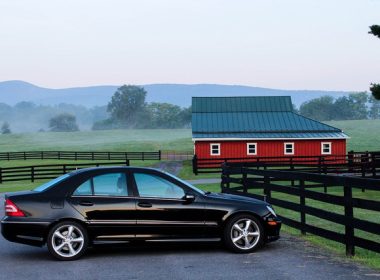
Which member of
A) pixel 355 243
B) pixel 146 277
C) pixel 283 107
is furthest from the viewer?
pixel 283 107

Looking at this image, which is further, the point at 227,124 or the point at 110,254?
the point at 227,124

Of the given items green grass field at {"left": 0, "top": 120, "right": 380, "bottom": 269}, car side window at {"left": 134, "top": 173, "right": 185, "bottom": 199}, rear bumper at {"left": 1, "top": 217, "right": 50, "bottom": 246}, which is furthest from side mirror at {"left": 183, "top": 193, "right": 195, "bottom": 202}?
green grass field at {"left": 0, "top": 120, "right": 380, "bottom": 269}

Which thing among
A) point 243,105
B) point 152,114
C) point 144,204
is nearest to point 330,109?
point 152,114

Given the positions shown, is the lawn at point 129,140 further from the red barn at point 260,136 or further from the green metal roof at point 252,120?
the red barn at point 260,136

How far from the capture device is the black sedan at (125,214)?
32.2 ft

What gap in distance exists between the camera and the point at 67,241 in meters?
9.82

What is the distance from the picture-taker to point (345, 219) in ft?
31.6

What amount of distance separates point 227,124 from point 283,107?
6.66 metres

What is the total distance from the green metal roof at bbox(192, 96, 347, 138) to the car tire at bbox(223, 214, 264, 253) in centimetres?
3792

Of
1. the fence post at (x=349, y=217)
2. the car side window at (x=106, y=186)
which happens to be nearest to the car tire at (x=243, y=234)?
the fence post at (x=349, y=217)

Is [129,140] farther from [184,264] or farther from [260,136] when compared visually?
[184,264]

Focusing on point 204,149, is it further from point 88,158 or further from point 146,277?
point 146,277

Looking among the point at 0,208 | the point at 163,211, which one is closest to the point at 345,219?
the point at 163,211

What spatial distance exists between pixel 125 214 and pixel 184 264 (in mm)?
1318
